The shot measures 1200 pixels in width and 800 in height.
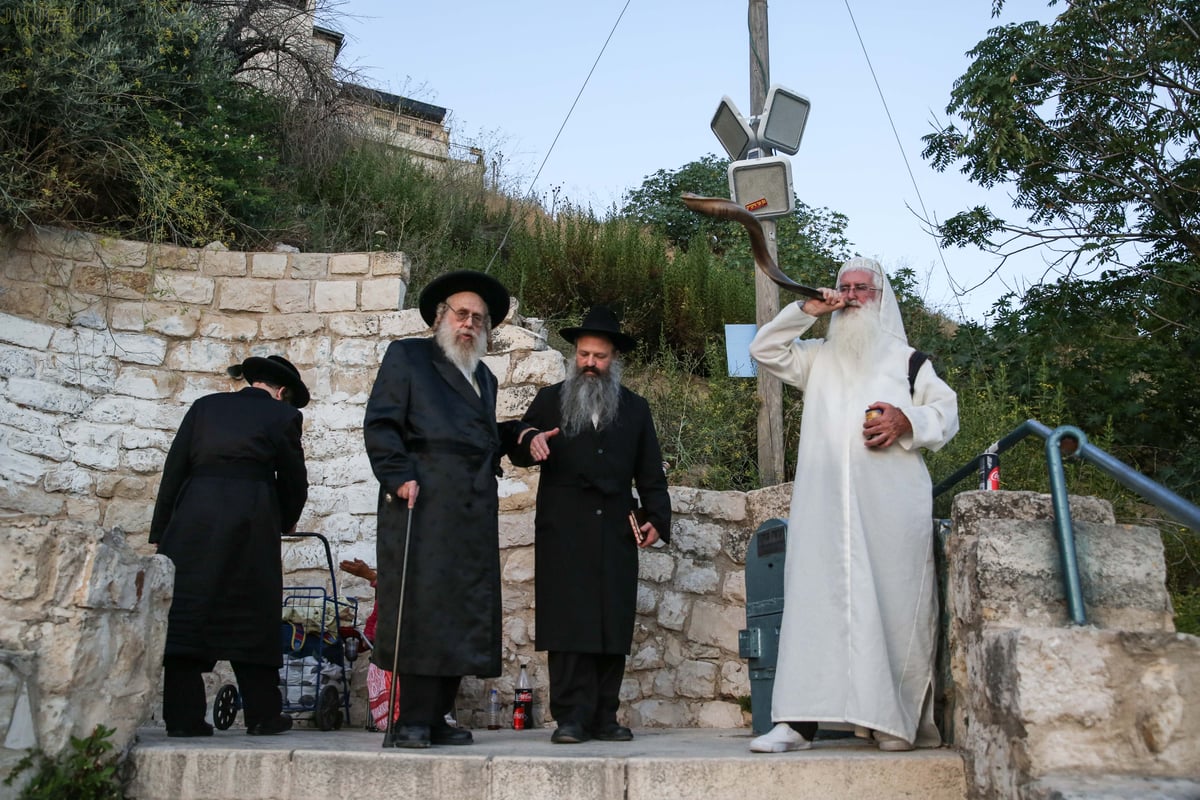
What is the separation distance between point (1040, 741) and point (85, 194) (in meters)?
6.60

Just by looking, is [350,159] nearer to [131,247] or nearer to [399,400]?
[131,247]

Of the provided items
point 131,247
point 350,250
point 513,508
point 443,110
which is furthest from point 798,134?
point 443,110

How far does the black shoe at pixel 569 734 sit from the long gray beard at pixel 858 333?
1.76 metres

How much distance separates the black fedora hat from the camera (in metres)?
4.86

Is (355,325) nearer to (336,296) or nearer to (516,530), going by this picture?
(336,296)

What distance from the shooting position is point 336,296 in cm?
719

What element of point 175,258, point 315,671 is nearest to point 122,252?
point 175,258

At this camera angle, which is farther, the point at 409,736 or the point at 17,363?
the point at 17,363

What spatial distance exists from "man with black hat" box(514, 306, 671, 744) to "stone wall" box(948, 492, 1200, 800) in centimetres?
146

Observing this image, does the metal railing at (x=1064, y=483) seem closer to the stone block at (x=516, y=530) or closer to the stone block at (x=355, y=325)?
the stone block at (x=516, y=530)

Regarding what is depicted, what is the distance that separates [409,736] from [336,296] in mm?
3962

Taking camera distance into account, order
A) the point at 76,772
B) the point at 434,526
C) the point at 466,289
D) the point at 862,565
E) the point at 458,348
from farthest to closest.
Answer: the point at 466,289 < the point at 458,348 < the point at 434,526 < the point at 862,565 < the point at 76,772

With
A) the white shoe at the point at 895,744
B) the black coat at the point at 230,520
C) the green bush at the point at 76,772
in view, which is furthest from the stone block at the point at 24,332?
the white shoe at the point at 895,744

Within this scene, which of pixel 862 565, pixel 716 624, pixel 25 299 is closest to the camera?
pixel 862 565
